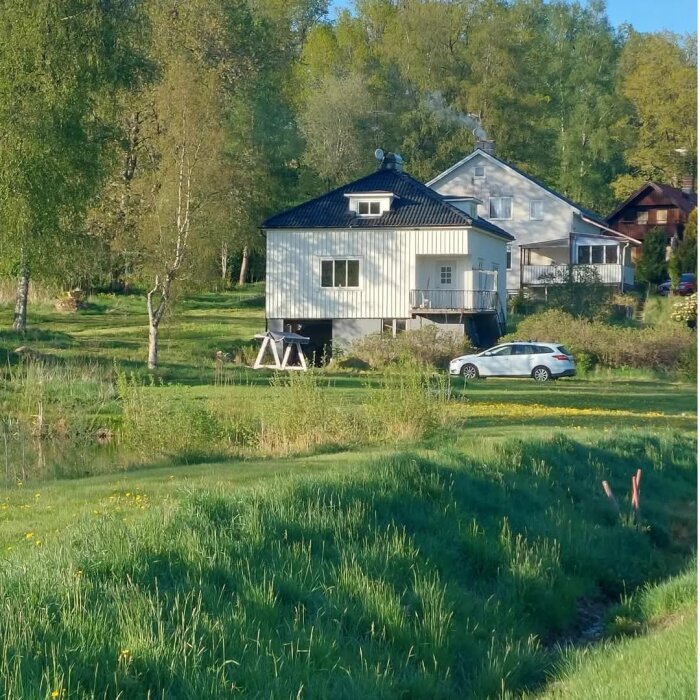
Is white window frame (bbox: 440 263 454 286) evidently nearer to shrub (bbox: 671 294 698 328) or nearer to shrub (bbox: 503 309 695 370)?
shrub (bbox: 503 309 695 370)

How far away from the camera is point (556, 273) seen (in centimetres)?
5738

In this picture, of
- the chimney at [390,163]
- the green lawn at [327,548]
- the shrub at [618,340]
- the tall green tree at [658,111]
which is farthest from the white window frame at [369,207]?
the tall green tree at [658,111]

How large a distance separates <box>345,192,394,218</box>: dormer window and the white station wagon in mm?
10225

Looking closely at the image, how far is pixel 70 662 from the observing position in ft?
25.9

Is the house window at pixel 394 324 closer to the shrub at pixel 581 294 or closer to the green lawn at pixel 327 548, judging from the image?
the shrub at pixel 581 294

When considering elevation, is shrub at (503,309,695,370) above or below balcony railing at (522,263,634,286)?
below

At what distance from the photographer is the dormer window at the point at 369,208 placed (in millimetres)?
50594

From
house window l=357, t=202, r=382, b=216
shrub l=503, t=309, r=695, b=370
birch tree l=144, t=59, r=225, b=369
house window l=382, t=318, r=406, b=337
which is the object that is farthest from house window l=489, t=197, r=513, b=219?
birch tree l=144, t=59, r=225, b=369

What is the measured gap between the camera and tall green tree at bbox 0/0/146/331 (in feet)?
96.7

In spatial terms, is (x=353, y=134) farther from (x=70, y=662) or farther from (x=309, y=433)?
(x=70, y=662)

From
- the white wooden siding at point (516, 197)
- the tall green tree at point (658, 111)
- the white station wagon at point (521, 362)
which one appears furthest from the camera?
the tall green tree at point (658, 111)

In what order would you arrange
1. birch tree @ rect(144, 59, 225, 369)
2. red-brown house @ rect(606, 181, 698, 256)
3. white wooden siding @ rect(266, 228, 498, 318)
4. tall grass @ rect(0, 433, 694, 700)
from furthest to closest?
red-brown house @ rect(606, 181, 698, 256) → white wooden siding @ rect(266, 228, 498, 318) → birch tree @ rect(144, 59, 225, 369) → tall grass @ rect(0, 433, 694, 700)

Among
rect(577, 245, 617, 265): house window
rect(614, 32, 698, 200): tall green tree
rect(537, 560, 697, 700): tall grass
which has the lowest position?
rect(537, 560, 697, 700): tall grass

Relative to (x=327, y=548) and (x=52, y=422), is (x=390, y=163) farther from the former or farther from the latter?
(x=327, y=548)
